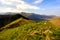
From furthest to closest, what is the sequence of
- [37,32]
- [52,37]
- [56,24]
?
[56,24] < [37,32] < [52,37]

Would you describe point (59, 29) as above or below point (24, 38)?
above

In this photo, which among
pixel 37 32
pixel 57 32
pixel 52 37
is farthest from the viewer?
pixel 37 32

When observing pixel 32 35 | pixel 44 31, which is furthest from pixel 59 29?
pixel 32 35

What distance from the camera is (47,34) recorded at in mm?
21922

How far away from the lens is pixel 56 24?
86.8 feet

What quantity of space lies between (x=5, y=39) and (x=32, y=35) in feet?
24.3

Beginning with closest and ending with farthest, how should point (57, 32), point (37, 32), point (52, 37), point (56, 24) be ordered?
point (52, 37) < point (57, 32) < point (37, 32) < point (56, 24)

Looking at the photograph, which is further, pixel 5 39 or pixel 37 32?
pixel 5 39

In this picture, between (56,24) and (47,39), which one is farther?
(56,24)

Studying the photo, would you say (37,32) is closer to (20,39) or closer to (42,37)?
(42,37)

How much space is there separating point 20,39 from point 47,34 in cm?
525

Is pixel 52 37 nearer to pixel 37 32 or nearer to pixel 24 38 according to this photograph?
pixel 37 32

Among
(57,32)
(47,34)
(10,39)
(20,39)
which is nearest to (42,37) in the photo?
(47,34)

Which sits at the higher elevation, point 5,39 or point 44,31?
point 44,31
